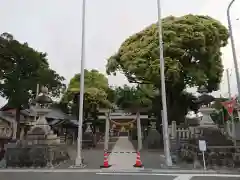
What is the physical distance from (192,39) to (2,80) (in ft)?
68.7

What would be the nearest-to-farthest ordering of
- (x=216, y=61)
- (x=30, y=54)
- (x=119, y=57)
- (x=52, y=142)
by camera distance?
1. (x=52, y=142)
2. (x=216, y=61)
3. (x=119, y=57)
4. (x=30, y=54)

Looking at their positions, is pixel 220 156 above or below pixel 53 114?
below

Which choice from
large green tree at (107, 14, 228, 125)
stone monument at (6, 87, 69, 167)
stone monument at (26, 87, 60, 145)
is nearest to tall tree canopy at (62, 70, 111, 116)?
large green tree at (107, 14, 228, 125)

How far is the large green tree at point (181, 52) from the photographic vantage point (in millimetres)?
21594

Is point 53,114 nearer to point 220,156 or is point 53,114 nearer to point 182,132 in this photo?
point 182,132

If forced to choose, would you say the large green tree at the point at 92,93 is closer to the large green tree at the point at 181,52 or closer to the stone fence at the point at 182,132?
the large green tree at the point at 181,52

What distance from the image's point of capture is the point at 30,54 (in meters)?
27.8

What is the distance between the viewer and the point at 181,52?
71.3 feet

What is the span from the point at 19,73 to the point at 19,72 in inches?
4.5

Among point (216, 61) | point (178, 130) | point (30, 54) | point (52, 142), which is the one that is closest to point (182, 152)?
point (178, 130)

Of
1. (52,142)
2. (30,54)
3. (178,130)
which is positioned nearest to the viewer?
(52,142)

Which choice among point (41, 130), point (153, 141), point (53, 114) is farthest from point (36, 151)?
point (53, 114)

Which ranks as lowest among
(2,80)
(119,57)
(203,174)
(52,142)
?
(203,174)

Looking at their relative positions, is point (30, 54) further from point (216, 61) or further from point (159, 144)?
point (216, 61)
